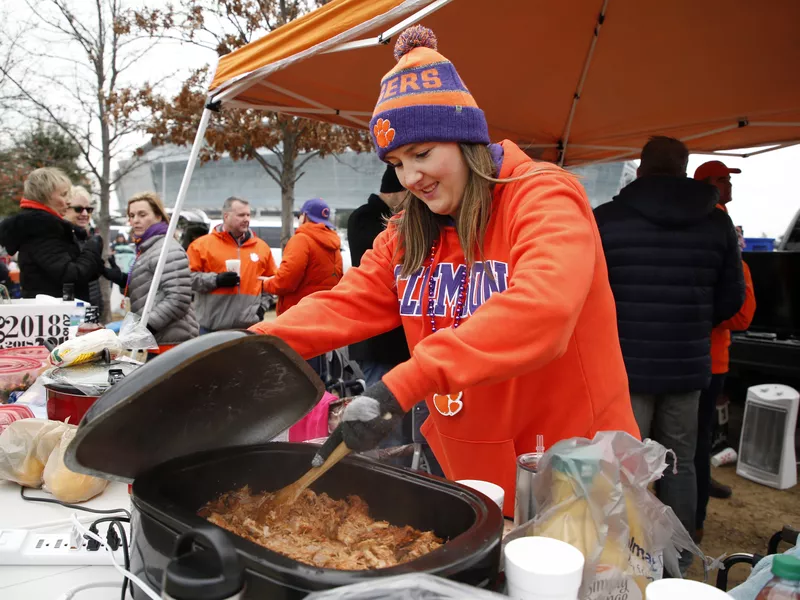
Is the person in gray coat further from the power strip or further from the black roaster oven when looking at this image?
the black roaster oven

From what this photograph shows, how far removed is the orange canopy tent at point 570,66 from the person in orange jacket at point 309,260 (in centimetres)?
84

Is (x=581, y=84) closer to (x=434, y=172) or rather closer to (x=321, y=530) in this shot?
(x=434, y=172)

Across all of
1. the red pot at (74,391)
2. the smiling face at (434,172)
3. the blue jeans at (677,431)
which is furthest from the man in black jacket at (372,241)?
the smiling face at (434,172)

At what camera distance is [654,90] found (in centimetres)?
470

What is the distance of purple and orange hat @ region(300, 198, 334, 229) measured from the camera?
5188 mm

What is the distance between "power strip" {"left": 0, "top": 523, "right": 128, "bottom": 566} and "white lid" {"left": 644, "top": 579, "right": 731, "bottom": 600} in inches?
44.8

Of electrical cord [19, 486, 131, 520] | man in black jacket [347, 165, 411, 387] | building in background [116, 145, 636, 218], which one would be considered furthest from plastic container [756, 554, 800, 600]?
building in background [116, 145, 636, 218]

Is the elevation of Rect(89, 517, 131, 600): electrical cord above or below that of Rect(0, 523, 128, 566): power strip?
above

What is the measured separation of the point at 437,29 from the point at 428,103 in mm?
2679

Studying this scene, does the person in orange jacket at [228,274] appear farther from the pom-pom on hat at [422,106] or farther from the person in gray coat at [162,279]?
the pom-pom on hat at [422,106]

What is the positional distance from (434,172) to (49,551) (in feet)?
4.17

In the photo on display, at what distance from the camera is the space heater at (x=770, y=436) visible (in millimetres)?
4469

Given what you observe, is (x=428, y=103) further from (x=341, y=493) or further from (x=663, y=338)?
(x=663, y=338)

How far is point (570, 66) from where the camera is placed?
4605 millimetres
